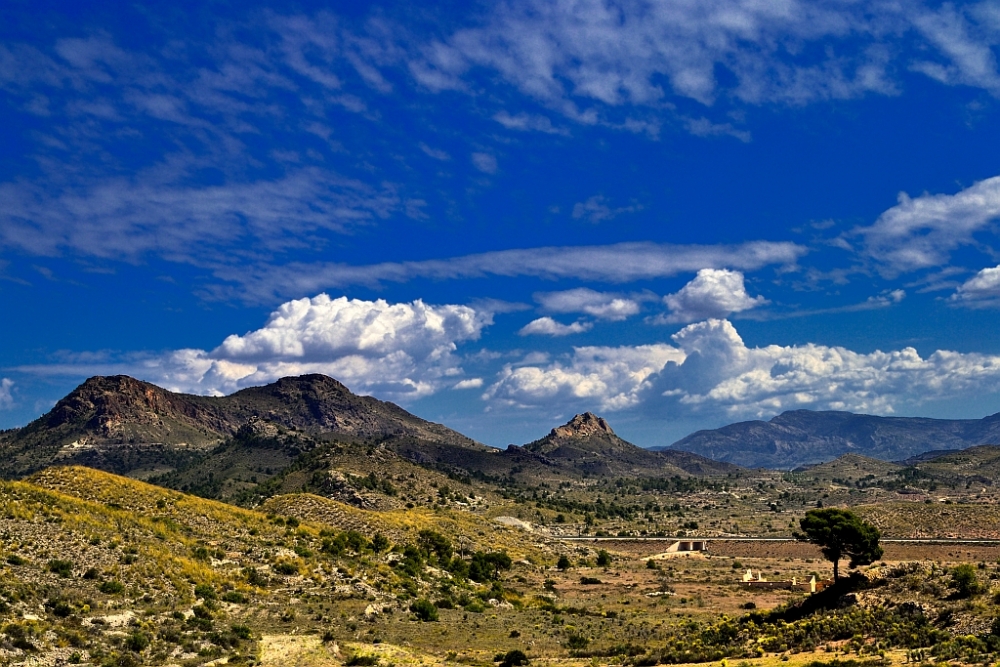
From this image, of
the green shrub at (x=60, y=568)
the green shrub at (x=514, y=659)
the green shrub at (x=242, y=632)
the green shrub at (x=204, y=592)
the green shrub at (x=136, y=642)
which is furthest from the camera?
the green shrub at (x=204, y=592)

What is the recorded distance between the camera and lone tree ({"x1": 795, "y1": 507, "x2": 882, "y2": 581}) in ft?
190

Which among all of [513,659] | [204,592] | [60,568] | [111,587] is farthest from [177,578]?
[513,659]

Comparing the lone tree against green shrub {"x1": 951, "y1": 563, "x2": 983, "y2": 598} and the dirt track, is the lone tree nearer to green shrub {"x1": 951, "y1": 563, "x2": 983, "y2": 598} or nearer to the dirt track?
green shrub {"x1": 951, "y1": 563, "x2": 983, "y2": 598}

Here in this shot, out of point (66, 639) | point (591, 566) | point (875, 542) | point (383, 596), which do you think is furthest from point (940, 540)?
point (66, 639)

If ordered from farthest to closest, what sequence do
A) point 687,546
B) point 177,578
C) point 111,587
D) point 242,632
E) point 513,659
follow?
point 687,546 → point 177,578 → point 111,587 → point 242,632 → point 513,659

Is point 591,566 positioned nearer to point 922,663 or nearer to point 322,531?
point 322,531

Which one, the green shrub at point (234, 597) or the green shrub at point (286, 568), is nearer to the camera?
the green shrub at point (234, 597)

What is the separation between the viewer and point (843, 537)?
57969 mm

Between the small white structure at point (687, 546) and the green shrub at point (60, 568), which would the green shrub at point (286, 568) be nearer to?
the green shrub at point (60, 568)

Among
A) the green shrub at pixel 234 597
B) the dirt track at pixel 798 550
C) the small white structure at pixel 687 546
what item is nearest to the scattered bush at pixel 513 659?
the green shrub at pixel 234 597

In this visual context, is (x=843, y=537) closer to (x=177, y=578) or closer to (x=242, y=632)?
(x=242, y=632)

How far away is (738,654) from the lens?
4147 cm

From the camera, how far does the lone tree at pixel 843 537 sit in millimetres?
57906

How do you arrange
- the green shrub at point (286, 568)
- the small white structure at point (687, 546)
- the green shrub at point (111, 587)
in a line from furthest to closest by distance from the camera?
the small white structure at point (687, 546) < the green shrub at point (286, 568) < the green shrub at point (111, 587)
